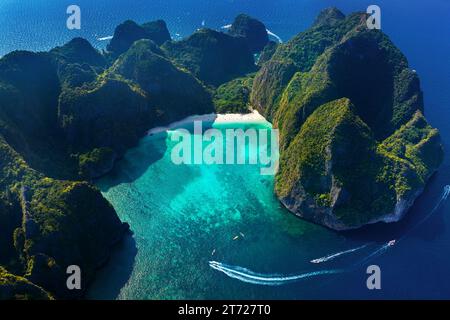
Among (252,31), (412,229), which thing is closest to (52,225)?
(412,229)

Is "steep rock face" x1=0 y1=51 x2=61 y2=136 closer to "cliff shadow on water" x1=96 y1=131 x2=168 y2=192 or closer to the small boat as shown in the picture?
"cliff shadow on water" x1=96 y1=131 x2=168 y2=192

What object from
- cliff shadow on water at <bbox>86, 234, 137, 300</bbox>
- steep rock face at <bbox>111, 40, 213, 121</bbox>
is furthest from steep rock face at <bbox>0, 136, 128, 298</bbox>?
steep rock face at <bbox>111, 40, 213, 121</bbox>

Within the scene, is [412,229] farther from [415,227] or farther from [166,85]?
[166,85]

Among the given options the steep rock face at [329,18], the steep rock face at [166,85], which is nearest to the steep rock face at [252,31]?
the steep rock face at [329,18]

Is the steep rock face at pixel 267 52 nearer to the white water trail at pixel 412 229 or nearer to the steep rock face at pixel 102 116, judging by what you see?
the steep rock face at pixel 102 116

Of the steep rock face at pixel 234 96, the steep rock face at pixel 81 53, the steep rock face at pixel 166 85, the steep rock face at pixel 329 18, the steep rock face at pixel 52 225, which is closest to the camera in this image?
the steep rock face at pixel 52 225

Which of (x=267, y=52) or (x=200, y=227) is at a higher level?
(x=267, y=52)
